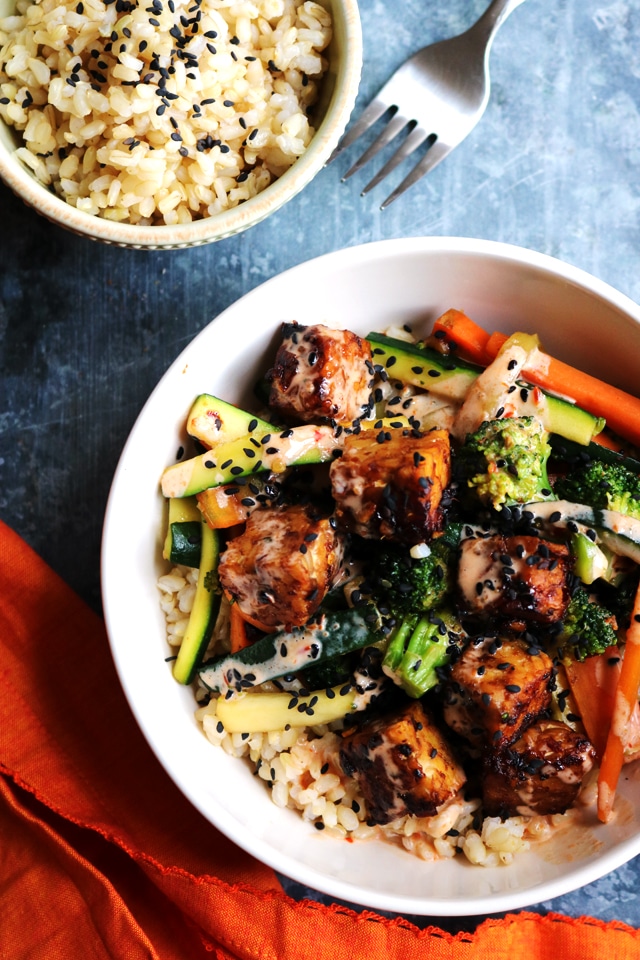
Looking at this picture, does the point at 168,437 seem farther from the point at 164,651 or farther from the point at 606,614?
the point at 606,614

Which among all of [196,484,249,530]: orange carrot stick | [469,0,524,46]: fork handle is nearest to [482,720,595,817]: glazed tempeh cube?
[196,484,249,530]: orange carrot stick

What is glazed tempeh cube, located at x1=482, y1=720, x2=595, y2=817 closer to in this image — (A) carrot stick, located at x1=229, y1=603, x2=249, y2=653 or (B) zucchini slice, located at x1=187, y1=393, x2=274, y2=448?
(A) carrot stick, located at x1=229, y1=603, x2=249, y2=653

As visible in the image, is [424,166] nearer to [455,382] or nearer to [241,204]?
[241,204]

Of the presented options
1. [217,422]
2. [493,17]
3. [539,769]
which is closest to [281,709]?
[539,769]

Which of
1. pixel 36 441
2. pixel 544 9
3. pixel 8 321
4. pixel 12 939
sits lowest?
pixel 12 939

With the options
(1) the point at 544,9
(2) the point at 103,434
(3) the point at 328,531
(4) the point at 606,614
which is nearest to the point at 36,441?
(2) the point at 103,434

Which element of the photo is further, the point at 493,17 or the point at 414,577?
the point at 493,17

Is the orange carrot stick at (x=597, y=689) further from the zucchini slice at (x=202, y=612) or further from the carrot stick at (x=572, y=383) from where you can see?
the zucchini slice at (x=202, y=612)
